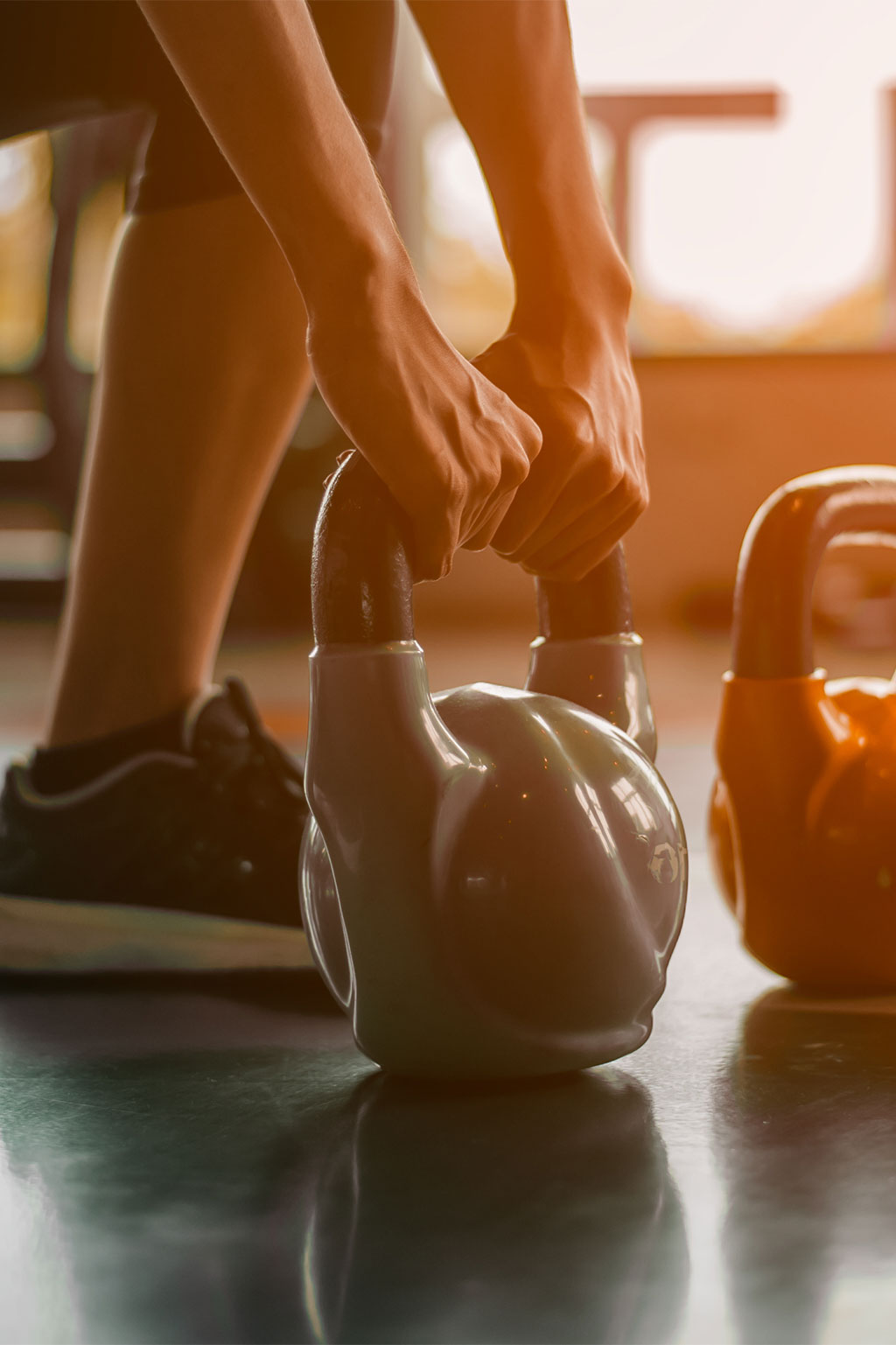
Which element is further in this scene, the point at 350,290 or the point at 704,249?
the point at 704,249

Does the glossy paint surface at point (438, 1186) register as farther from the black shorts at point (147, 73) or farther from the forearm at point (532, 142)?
the black shorts at point (147, 73)

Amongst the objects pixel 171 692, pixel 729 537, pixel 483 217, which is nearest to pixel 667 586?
pixel 729 537

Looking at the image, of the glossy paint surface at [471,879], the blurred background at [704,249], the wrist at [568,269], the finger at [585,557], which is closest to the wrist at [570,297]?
the wrist at [568,269]

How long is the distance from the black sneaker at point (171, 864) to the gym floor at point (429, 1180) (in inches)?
1.7

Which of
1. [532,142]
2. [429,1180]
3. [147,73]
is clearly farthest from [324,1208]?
[147,73]

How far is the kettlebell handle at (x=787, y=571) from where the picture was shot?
79cm

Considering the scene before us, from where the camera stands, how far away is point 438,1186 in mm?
516

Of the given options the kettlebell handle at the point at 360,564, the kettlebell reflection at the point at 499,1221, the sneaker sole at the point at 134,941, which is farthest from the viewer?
the sneaker sole at the point at 134,941

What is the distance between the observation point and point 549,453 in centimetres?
66

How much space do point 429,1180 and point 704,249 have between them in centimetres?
416

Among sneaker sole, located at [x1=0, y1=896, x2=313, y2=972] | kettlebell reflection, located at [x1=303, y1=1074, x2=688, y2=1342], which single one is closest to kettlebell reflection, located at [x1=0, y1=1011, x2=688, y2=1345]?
kettlebell reflection, located at [x1=303, y1=1074, x2=688, y2=1342]

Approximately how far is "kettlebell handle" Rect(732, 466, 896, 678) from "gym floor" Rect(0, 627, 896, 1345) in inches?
7.3

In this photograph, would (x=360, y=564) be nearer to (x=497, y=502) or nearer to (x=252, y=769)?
(x=497, y=502)

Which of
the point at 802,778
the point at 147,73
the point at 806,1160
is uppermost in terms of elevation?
the point at 147,73
